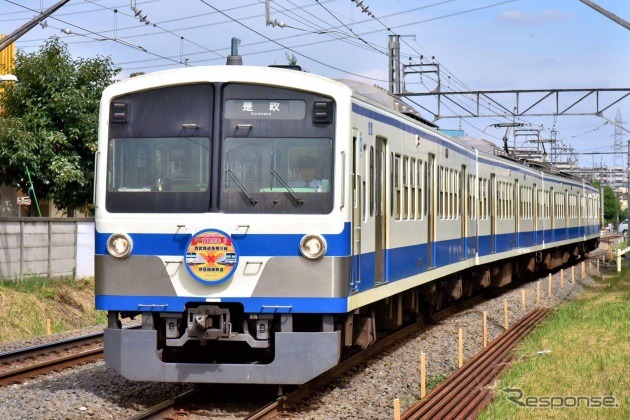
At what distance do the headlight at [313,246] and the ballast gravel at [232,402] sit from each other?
4.49 ft

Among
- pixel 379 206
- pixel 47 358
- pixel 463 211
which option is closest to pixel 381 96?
pixel 379 206

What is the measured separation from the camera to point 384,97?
41.1ft

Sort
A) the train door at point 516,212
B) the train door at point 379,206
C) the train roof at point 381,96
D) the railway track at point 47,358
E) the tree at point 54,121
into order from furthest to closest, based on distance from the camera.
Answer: the tree at point 54,121, the train door at point 516,212, the train roof at point 381,96, the railway track at point 47,358, the train door at point 379,206

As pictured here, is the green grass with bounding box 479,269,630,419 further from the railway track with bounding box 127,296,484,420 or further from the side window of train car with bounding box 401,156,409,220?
the side window of train car with bounding box 401,156,409,220

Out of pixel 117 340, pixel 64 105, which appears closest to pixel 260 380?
pixel 117 340

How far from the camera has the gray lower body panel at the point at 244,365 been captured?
875cm

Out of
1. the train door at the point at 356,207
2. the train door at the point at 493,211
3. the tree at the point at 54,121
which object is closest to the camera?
the train door at the point at 356,207

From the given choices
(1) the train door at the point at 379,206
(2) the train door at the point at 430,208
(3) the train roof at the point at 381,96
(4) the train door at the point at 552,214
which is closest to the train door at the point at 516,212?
(4) the train door at the point at 552,214

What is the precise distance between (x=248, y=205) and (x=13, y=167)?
19402 mm

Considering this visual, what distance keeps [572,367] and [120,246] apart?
5.28m

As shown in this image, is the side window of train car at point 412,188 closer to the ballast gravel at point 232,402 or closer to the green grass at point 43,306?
the ballast gravel at point 232,402

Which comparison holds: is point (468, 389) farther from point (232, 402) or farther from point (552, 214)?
point (552, 214)

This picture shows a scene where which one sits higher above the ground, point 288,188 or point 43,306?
point 288,188

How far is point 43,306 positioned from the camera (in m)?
19.9
